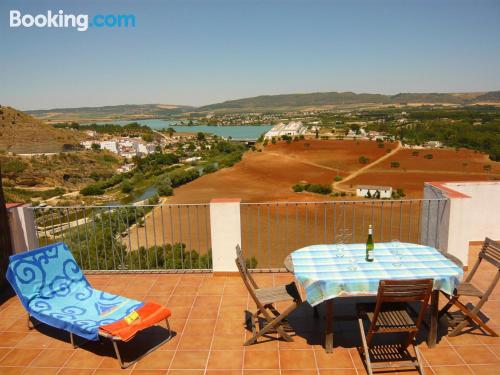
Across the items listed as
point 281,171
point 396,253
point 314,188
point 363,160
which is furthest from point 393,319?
point 363,160

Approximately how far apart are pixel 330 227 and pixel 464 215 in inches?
1027

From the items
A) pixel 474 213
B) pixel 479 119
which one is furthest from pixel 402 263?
pixel 479 119

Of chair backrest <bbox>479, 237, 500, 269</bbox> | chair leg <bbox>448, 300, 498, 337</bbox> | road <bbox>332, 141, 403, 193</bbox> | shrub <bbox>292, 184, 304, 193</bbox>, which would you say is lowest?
shrub <bbox>292, 184, 304, 193</bbox>

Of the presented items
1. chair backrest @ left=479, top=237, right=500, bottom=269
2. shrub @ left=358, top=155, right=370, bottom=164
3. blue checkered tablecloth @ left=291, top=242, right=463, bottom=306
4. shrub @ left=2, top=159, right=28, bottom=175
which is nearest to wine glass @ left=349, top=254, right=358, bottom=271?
blue checkered tablecloth @ left=291, top=242, right=463, bottom=306

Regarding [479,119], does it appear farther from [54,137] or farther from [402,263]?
[402,263]

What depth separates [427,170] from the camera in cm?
5303

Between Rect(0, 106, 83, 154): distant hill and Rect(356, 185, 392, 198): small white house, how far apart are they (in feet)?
168

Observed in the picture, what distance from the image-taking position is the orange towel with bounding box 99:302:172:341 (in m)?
3.20

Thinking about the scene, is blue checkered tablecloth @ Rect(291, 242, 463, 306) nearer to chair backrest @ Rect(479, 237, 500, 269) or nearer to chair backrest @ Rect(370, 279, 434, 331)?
chair backrest @ Rect(370, 279, 434, 331)

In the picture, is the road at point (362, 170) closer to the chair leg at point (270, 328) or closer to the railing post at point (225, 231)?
the railing post at point (225, 231)

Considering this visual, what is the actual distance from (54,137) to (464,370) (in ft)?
265

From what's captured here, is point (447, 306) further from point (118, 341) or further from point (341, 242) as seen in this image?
point (118, 341)

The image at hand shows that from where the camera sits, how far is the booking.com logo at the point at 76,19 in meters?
9.20

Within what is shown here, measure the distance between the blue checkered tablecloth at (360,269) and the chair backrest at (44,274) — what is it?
2.56 metres
